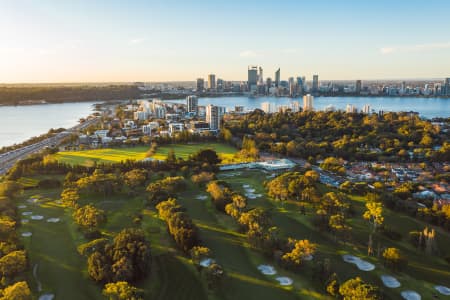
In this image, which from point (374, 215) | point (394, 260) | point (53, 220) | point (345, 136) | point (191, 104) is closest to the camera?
point (394, 260)

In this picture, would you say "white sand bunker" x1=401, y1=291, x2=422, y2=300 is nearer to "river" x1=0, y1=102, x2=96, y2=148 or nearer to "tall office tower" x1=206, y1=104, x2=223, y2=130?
"tall office tower" x1=206, y1=104, x2=223, y2=130

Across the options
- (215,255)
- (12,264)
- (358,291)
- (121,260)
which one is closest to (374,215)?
(358,291)

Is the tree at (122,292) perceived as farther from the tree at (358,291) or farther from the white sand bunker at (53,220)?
the white sand bunker at (53,220)

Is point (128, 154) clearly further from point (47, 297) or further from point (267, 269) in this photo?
point (267, 269)

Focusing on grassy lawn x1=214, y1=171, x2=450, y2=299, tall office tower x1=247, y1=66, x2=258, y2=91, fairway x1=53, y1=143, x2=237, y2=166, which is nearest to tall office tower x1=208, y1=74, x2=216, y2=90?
tall office tower x1=247, y1=66, x2=258, y2=91

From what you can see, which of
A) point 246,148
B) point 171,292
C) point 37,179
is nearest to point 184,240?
point 171,292

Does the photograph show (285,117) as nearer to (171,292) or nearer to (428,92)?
(171,292)

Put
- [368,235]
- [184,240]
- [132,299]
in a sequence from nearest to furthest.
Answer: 1. [132,299]
2. [184,240]
3. [368,235]
